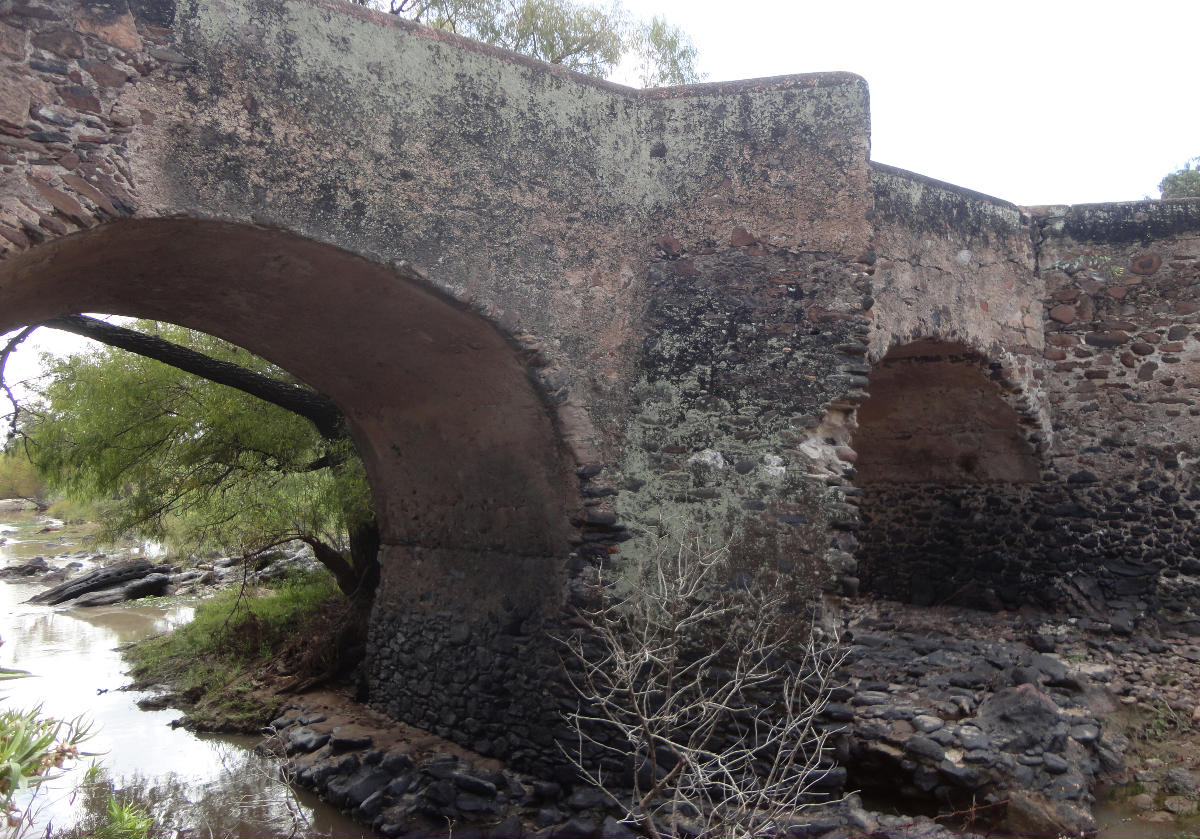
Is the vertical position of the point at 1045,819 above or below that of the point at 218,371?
below

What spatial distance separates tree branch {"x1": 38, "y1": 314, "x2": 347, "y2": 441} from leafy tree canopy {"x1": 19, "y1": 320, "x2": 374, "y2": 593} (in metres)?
0.27

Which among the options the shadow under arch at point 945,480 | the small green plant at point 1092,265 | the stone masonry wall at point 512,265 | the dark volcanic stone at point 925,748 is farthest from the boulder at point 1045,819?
the small green plant at point 1092,265

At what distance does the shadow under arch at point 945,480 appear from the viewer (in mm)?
7121

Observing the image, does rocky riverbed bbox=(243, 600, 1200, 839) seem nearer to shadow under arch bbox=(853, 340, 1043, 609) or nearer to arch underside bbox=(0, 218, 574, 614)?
shadow under arch bbox=(853, 340, 1043, 609)

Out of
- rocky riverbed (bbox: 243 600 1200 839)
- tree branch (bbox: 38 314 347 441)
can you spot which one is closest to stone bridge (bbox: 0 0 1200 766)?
rocky riverbed (bbox: 243 600 1200 839)

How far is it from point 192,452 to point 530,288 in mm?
4625

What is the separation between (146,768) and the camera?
6289 millimetres

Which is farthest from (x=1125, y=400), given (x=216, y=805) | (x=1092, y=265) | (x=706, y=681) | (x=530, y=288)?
(x=216, y=805)

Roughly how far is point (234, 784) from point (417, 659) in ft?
4.55

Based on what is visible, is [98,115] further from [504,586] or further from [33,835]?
[33,835]

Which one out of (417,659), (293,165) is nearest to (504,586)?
(417,659)

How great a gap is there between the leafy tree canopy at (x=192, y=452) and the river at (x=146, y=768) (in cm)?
159

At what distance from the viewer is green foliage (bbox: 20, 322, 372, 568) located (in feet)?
26.2

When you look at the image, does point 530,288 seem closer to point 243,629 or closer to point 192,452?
point 192,452
